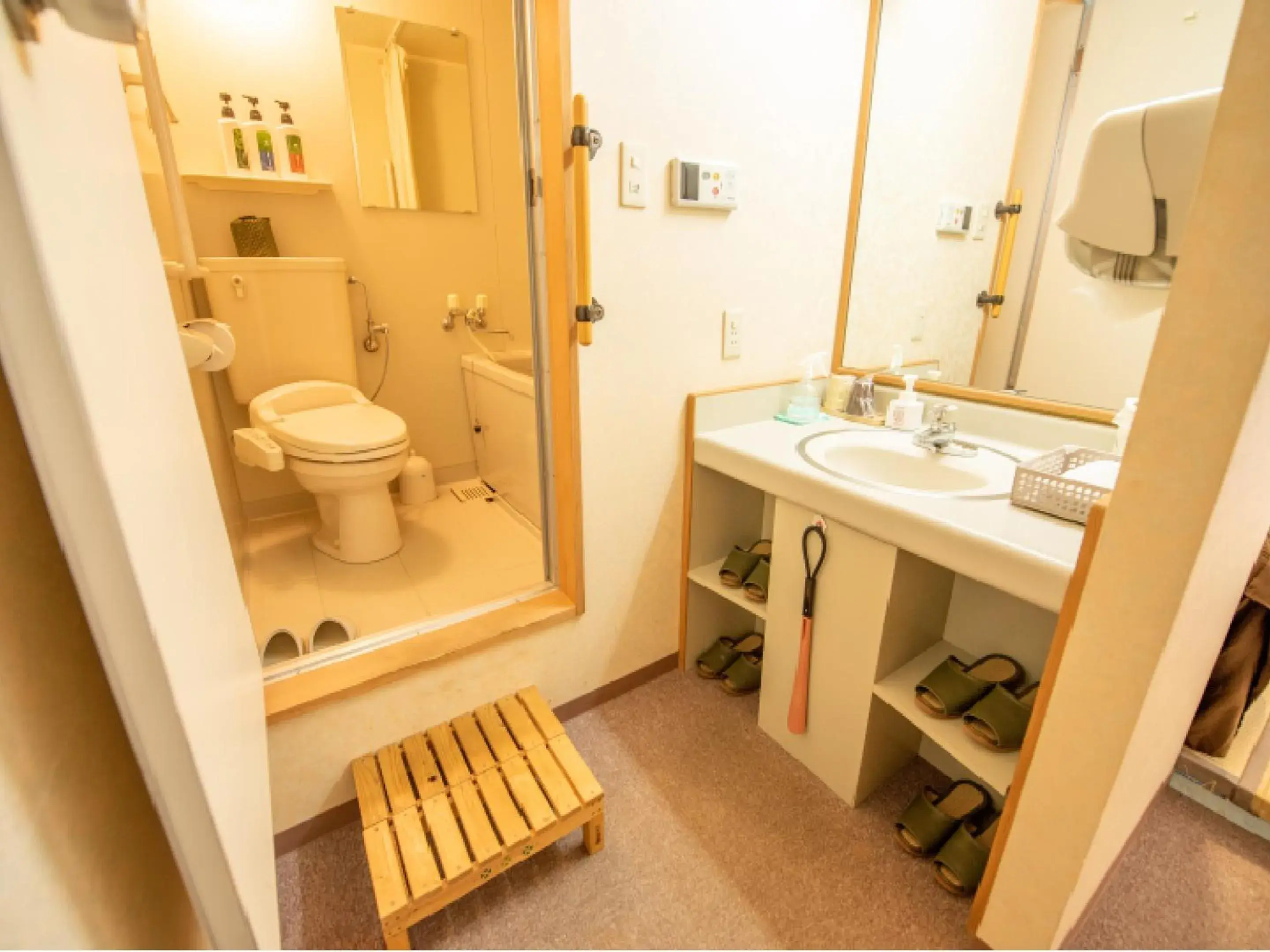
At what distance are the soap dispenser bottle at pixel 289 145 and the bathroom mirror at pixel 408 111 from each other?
206 millimetres

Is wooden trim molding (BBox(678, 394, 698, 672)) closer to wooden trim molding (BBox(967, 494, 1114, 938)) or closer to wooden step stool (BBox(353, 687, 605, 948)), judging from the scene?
wooden step stool (BBox(353, 687, 605, 948))

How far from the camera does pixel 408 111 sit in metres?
2.26

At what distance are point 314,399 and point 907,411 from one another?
6.71 feet

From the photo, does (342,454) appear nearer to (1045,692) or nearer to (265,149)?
(265,149)

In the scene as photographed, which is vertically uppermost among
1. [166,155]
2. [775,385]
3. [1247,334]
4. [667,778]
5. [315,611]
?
[166,155]

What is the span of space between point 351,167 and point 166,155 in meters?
0.93

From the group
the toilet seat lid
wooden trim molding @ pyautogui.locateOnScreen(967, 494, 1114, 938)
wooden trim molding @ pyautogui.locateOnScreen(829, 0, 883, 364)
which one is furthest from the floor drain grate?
wooden trim molding @ pyautogui.locateOnScreen(967, 494, 1114, 938)

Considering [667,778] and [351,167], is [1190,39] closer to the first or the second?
[667,778]

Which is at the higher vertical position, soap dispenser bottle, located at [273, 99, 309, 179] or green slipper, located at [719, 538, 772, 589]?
soap dispenser bottle, located at [273, 99, 309, 179]

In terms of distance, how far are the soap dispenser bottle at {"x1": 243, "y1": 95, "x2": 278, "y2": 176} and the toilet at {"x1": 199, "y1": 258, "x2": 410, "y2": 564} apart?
33cm

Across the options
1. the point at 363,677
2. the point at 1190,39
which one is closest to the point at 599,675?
the point at 363,677

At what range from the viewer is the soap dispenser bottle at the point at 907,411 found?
1.45 meters

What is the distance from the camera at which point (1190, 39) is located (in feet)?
3.42

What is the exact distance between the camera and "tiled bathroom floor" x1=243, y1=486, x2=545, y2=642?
5.70 feet
